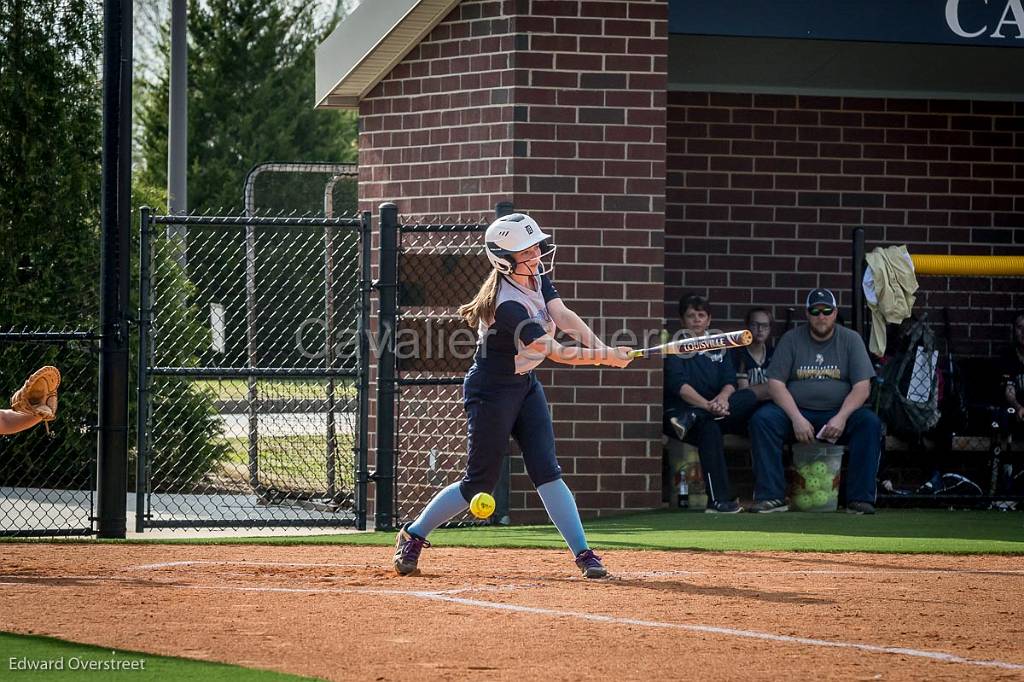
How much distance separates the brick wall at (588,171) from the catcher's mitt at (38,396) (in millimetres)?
4064

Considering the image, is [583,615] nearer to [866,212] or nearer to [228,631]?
[228,631]

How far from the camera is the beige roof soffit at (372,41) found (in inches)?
444

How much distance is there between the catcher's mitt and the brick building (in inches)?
160

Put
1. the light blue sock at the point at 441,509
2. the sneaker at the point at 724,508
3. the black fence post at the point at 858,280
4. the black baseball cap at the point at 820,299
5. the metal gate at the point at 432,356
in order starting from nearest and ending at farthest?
the light blue sock at the point at 441,509 < the metal gate at the point at 432,356 < the sneaker at the point at 724,508 < the black baseball cap at the point at 820,299 < the black fence post at the point at 858,280

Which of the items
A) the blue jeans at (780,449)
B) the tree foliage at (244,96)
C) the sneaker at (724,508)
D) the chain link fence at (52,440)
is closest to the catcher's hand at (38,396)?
the chain link fence at (52,440)

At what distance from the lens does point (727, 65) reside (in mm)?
12656

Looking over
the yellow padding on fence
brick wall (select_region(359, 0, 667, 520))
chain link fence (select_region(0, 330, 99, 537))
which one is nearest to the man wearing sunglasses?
brick wall (select_region(359, 0, 667, 520))

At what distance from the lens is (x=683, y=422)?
37.2ft

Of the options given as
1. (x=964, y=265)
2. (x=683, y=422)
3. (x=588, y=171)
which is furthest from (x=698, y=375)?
(x=964, y=265)

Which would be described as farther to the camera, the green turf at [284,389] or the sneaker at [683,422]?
the green turf at [284,389]

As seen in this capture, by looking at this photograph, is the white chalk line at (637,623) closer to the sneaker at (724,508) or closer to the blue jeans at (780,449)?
the sneaker at (724,508)

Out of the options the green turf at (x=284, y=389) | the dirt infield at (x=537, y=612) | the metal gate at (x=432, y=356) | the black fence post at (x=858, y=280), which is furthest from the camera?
the green turf at (x=284, y=389)

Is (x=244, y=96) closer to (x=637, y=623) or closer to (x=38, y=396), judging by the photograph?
(x=38, y=396)

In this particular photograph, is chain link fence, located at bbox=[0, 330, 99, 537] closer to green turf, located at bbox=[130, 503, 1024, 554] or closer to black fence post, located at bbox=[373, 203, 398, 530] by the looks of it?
black fence post, located at bbox=[373, 203, 398, 530]
